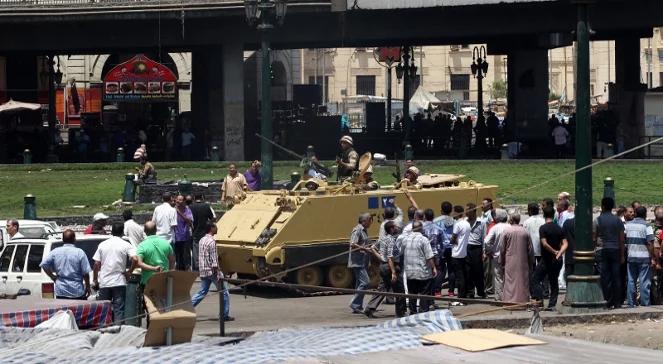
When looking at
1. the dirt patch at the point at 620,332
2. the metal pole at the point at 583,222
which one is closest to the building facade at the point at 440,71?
the metal pole at the point at 583,222

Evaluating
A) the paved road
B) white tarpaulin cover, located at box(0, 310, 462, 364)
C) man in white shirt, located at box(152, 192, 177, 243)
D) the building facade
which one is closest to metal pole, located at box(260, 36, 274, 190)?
man in white shirt, located at box(152, 192, 177, 243)

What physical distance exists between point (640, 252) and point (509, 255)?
180cm

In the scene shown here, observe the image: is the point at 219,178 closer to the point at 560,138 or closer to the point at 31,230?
the point at 560,138

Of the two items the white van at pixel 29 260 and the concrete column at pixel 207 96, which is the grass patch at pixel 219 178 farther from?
the white van at pixel 29 260

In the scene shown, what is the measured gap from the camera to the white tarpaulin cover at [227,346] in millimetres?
10758

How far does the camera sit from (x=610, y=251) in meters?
18.3

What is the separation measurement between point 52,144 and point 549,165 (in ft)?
65.4

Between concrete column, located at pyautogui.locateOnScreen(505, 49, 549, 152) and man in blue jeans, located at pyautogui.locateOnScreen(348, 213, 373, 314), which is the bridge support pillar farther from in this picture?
man in blue jeans, located at pyautogui.locateOnScreen(348, 213, 373, 314)

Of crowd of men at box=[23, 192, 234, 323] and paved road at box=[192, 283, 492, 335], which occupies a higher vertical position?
crowd of men at box=[23, 192, 234, 323]

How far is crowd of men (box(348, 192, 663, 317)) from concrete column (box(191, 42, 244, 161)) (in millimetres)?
29393

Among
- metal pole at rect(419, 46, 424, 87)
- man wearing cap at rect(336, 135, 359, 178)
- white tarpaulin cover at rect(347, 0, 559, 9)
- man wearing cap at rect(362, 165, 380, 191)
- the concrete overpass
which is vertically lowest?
man wearing cap at rect(362, 165, 380, 191)

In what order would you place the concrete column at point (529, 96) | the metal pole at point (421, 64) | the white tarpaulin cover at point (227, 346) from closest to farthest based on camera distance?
the white tarpaulin cover at point (227, 346) < the concrete column at point (529, 96) < the metal pole at point (421, 64)

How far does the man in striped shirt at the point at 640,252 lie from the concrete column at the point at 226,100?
102 ft

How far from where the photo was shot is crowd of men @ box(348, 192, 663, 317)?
18031 mm
